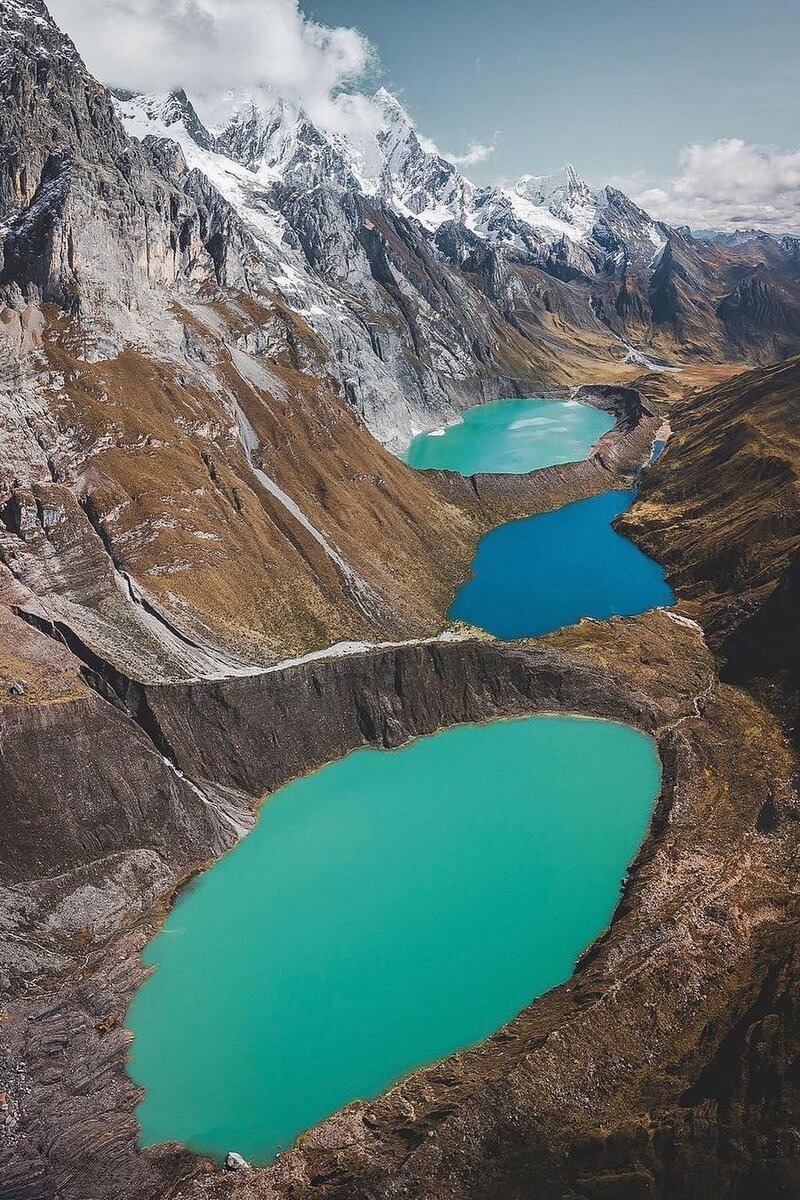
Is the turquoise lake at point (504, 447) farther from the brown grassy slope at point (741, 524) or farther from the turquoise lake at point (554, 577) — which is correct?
the turquoise lake at point (554, 577)

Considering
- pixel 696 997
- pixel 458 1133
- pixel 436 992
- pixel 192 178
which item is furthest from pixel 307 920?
pixel 192 178

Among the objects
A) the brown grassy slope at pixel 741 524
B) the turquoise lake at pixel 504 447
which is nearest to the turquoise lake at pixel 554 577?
the brown grassy slope at pixel 741 524

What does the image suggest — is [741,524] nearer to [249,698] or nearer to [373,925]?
[249,698]

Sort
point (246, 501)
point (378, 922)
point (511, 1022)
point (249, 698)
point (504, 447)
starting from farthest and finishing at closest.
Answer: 1. point (504, 447)
2. point (246, 501)
3. point (249, 698)
4. point (378, 922)
5. point (511, 1022)

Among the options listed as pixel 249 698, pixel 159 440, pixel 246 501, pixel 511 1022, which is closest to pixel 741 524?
pixel 246 501

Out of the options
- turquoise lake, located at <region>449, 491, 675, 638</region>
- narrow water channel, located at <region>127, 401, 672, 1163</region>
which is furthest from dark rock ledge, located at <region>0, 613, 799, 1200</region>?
turquoise lake, located at <region>449, 491, 675, 638</region>

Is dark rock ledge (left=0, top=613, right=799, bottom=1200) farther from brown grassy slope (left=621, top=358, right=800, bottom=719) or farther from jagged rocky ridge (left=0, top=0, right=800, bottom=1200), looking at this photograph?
brown grassy slope (left=621, top=358, right=800, bottom=719)
